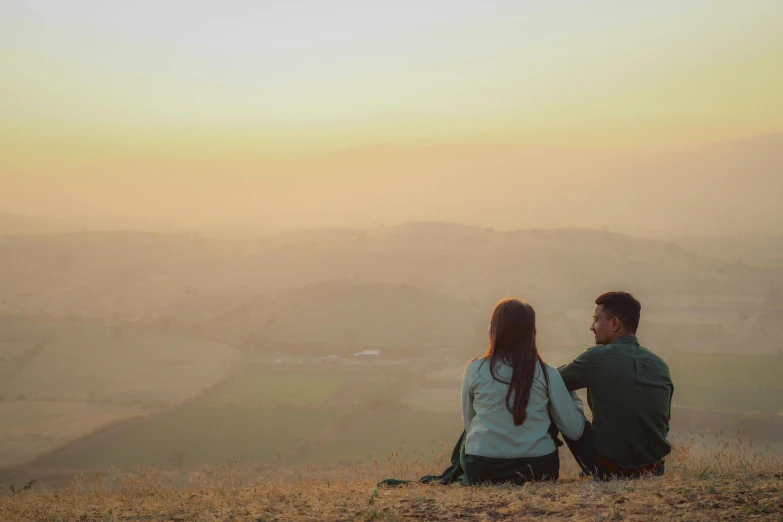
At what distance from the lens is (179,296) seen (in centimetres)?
9488

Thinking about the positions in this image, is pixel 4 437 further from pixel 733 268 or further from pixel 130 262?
pixel 733 268

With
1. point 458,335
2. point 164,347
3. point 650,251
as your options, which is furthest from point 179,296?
point 650,251

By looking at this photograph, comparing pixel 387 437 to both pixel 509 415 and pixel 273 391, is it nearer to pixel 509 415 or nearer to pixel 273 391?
pixel 273 391

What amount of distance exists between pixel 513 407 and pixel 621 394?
1.00 meters

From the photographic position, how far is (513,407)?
5871 mm

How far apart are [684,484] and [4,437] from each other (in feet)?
151

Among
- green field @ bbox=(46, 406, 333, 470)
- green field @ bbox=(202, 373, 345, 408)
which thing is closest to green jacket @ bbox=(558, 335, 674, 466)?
green field @ bbox=(46, 406, 333, 470)

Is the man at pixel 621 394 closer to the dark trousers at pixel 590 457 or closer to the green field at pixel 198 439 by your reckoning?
the dark trousers at pixel 590 457

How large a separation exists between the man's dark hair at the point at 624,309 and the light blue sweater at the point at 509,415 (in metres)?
0.81

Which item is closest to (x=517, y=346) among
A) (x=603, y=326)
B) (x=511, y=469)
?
(x=603, y=326)

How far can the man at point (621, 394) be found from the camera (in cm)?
595

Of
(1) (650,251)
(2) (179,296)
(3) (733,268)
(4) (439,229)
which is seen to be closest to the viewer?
(2) (179,296)

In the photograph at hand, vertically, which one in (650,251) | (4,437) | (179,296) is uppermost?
(650,251)

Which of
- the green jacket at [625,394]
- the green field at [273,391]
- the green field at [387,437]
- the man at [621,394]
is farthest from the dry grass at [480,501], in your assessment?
the green field at [273,391]
